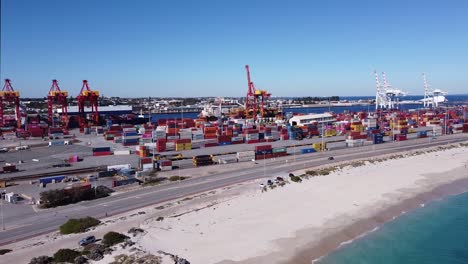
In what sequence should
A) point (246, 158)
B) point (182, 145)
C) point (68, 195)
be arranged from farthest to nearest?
point (182, 145)
point (246, 158)
point (68, 195)

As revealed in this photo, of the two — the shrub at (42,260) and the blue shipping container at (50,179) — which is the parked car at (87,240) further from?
the blue shipping container at (50,179)

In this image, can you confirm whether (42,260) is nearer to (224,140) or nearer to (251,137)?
(224,140)

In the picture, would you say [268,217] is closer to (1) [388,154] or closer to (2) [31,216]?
(2) [31,216]

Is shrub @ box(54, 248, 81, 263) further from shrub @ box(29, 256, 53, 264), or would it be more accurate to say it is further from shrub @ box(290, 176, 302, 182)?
shrub @ box(290, 176, 302, 182)

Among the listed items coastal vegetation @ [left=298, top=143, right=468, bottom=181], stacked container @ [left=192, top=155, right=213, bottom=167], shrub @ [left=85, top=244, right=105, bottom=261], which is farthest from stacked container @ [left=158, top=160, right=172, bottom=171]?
shrub @ [left=85, top=244, right=105, bottom=261]

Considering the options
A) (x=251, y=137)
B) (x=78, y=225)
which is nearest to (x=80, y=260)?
(x=78, y=225)

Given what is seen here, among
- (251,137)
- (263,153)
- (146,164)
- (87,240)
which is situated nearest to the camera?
(87,240)

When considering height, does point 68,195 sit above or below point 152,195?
above

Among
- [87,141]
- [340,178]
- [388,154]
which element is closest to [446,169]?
[388,154]
